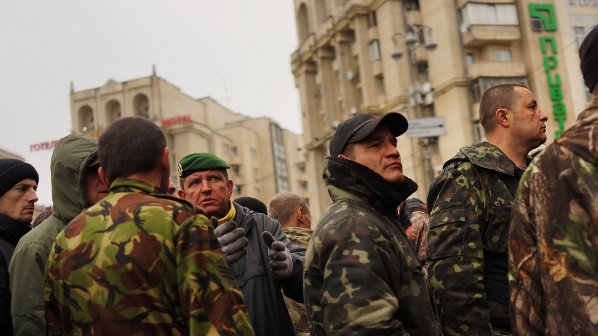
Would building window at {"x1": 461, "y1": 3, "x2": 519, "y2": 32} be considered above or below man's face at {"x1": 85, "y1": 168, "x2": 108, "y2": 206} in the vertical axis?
above

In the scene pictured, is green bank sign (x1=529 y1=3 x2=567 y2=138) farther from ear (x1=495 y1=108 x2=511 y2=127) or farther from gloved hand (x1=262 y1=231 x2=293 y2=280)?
gloved hand (x1=262 y1=231 x2=293 y2=280)

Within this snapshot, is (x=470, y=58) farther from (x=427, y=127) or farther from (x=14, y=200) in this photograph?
(x=14, y=200)

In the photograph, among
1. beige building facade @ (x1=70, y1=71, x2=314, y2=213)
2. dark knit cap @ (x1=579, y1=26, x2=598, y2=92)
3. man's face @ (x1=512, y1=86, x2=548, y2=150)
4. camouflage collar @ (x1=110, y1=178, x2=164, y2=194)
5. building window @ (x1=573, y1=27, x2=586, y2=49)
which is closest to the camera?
dark knit cap @ (x1=579, y1=26, x2=598, y2=92)

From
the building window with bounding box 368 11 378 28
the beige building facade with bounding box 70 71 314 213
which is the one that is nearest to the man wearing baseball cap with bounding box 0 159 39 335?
the building window with bounding box 368 11 378 28

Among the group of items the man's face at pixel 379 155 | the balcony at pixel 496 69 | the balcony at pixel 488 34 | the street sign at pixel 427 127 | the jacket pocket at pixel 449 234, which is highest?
the balcony at pixel 488 34

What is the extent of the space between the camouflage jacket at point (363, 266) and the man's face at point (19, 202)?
76.3 inches

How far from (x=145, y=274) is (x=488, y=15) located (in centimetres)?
3482

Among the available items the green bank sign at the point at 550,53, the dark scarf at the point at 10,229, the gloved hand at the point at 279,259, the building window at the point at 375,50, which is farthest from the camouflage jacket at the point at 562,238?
the building window at the point at 375,50

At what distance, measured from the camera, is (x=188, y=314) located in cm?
257

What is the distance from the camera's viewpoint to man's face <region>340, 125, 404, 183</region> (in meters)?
3.35

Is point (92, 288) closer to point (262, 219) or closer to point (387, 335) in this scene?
point (387, 335)

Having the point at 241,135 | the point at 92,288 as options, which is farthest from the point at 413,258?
the point at 241,135

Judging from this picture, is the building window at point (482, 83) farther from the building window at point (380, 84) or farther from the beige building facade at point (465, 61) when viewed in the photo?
the building window at point (380, 84)

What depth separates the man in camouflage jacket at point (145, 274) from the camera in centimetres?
259
